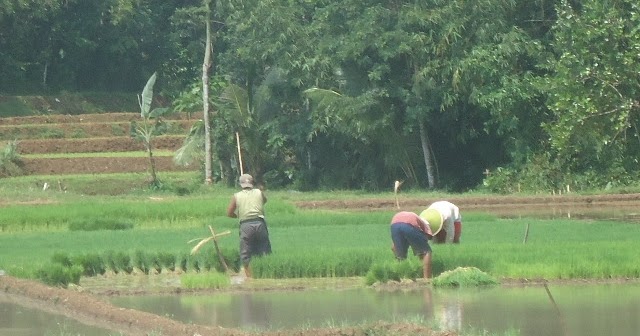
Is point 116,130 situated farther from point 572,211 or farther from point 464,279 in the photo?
point 464,279

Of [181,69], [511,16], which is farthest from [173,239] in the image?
[181,69]

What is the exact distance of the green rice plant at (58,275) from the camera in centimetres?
1259

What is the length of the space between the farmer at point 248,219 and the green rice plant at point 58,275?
Answer: 6.02ft

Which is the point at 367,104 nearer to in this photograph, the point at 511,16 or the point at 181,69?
Result: the point at 511,16

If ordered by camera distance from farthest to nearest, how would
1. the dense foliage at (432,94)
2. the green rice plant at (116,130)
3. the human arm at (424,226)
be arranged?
1. the green rice plant at (116,130)
2. the dense foliage at (432,94)
3. the human arm at (424,226)

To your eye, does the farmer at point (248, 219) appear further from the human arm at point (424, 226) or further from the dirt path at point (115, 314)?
the human arm at point (424, 226)

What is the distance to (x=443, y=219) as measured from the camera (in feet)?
42.5

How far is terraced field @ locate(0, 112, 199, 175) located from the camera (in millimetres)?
31078

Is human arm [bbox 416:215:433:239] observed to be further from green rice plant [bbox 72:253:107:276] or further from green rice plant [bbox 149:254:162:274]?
green rice plant [bbox 72:253:107:276]

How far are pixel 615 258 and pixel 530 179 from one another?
13841 mm

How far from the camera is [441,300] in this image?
1096cm

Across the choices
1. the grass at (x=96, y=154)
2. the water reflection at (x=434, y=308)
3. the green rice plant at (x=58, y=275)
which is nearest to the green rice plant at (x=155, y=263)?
the green rice plant at (x=58, y=275)

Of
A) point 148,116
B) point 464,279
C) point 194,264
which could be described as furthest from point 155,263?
point 148,116

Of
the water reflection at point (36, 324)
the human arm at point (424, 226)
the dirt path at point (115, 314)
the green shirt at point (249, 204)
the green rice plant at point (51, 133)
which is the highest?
the green rice plant at point (51, 133)
